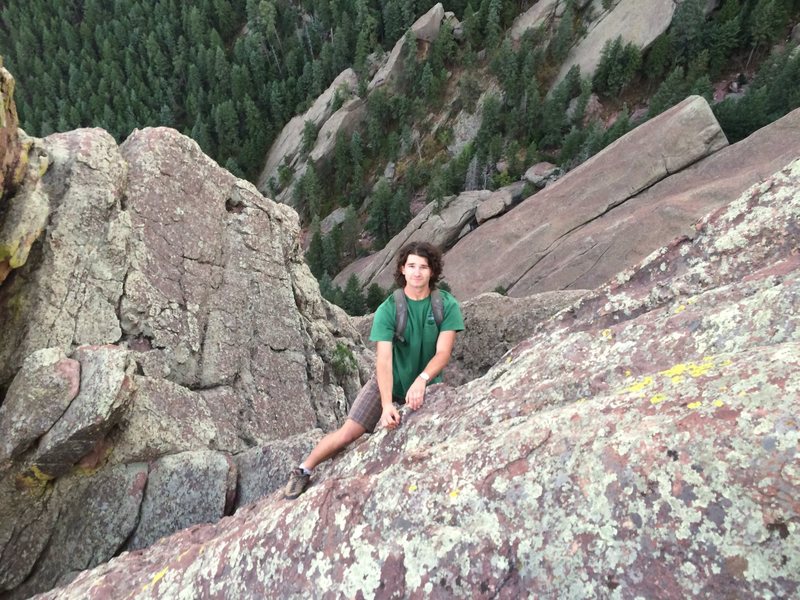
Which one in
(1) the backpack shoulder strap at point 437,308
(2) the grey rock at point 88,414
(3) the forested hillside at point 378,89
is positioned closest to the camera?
(1) the backpack shoulder strap at point 437,308

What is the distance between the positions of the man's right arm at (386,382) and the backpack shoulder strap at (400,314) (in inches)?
8.3

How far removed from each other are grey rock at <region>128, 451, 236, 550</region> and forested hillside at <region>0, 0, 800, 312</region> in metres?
38.4

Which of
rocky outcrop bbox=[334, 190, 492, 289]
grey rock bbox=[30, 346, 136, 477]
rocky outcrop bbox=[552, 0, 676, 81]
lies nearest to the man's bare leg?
grey rock bbox=[30, 346, 136, 477]

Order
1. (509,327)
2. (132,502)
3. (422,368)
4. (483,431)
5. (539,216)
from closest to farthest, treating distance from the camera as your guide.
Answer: (483,431) → (422,368) → (132,502) → (509,327) → (539,216)

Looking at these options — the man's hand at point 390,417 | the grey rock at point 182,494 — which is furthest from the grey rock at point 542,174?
the man's hand at point 390,417

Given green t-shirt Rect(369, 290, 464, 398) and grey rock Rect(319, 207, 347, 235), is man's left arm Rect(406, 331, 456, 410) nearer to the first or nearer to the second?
green t-shirt Rect(369, 290, 464, 398)

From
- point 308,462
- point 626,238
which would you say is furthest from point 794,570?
point 626,238

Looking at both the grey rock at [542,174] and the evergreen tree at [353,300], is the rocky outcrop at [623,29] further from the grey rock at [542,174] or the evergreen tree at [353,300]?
the evergreen tree at [353,300]

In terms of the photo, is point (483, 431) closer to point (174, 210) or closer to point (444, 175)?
point (174, 210)

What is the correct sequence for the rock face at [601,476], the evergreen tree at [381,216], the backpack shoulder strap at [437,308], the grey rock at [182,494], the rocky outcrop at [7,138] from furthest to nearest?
the evergreen tree at [381,216], the rocky outcrop at [7,138], the grey rock at [182,494], the backpack shoulder strap at [437,308], the rock face at [601,476]

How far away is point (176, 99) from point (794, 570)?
106594 mm

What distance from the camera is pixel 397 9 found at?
7775 centimetres

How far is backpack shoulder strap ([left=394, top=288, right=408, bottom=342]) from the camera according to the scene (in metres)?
6.37

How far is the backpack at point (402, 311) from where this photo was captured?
251 inches
